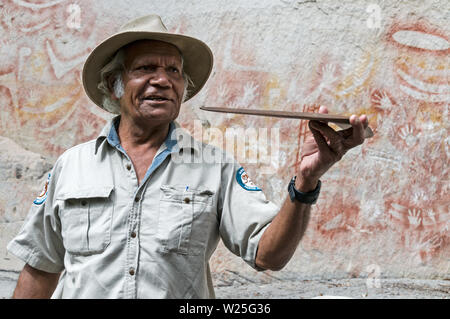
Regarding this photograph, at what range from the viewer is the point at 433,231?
12.6 feet

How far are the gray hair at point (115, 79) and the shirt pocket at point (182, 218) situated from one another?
47 centimetres

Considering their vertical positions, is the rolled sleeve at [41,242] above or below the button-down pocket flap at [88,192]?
below

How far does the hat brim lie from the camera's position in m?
2.22

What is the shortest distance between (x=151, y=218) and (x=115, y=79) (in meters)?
0.63

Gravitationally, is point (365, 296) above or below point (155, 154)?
below

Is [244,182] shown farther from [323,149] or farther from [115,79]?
[115,79]

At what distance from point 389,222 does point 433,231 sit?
27cm

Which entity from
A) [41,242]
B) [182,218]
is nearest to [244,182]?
[182,218]

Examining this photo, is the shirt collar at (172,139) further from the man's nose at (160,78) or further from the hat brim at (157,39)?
the hat brim at (157,39)

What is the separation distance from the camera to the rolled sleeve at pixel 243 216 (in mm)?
2000

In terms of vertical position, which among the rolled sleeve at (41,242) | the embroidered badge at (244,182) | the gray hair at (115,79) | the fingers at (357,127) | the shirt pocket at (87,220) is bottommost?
the rolled sleeve at (41,242)

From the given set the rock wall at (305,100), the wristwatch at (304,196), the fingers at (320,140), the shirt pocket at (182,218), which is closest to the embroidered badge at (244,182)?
the shirt pocket at (182,218)
